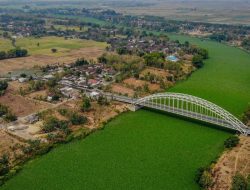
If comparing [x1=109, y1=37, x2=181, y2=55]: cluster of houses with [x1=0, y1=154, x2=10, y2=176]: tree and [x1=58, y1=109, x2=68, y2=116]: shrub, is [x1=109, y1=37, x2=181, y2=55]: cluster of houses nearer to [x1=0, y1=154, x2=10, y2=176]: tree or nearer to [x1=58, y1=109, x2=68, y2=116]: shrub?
[x1=58, y1=109, x2=68, y2=116]: shrub

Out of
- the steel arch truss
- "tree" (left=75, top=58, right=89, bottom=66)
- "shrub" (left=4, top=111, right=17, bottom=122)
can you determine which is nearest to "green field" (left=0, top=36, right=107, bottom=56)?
"tree" (left=75, top=58, right=89, bottom=66)

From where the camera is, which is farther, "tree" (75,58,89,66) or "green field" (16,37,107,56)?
"green field" (16,37,107,56)

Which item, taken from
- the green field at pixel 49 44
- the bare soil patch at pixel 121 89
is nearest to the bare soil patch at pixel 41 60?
the green field at pixel 49 44

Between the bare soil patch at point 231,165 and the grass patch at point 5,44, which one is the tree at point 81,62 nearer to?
the grass patch at point 5,44

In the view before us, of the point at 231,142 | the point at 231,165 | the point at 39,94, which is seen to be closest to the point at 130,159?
the point at 231,165

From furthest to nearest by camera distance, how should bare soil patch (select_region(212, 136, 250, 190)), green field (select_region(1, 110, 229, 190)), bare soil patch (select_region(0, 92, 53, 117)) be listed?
bare soil patch (select_region(0, 92, 53, 117)) → green field (select_region(1, 110, 229, 190)) → bare soil patch (select_region(212, 136, 250, 190))

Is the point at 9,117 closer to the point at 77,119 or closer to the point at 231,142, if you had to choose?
the point at 77,119

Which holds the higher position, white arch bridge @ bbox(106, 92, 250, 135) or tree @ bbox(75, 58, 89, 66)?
white arch bridge @ bbox(106, 92, 250, 135)

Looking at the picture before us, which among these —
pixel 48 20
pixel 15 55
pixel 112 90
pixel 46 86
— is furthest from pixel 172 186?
pixel 48 20
